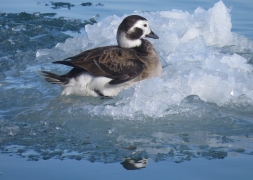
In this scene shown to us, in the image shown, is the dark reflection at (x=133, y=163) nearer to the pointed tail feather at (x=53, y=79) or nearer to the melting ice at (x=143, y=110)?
Answer: the melting ice at (x=143, y=110)

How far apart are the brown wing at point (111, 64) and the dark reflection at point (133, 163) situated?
2131 millimetres

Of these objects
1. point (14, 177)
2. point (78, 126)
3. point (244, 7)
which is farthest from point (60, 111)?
point (244, 7)

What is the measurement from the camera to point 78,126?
614 centimetres

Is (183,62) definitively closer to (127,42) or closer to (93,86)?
(127,42)

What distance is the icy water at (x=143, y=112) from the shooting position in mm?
5211

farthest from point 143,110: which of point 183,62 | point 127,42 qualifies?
point 127,42

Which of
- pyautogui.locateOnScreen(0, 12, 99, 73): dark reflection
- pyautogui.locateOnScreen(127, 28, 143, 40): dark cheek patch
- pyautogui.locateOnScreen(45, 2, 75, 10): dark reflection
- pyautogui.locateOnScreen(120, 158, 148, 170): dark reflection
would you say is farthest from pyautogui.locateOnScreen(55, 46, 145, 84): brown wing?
pyautogui.locateOnScreen(45, 2, 75, 10): dark reflection

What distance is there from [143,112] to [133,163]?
119 cm

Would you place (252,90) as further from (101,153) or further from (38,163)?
(38,163)

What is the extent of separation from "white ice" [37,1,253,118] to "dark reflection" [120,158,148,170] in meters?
1.08

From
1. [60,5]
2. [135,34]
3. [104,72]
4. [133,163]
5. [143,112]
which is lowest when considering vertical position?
[133,163]

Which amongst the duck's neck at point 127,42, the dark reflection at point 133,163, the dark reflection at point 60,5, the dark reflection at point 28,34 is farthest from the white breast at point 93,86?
the dark reflection at point 60,5

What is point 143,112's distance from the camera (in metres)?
6.37

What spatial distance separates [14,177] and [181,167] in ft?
4.64
